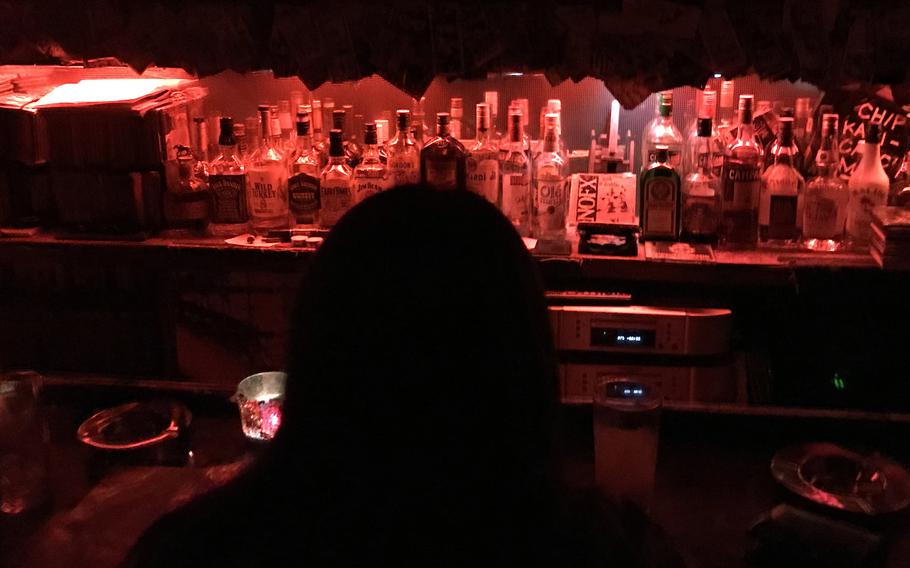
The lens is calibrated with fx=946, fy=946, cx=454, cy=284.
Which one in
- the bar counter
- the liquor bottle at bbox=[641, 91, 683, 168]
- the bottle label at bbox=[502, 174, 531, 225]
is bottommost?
the bar counter

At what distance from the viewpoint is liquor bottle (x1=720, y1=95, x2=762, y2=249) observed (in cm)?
214

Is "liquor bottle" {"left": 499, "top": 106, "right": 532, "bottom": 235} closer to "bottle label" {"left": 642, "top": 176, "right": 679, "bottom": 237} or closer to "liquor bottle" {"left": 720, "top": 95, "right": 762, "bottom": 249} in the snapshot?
"bottle label" {"left": 642, "top": 176, "right": 679, "bottom": 237}

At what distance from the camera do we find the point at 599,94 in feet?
7.81

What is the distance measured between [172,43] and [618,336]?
1199 mm

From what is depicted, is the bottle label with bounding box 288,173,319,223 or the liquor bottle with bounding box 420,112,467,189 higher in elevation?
the liquor bottle with bounding box 420,112,467,189

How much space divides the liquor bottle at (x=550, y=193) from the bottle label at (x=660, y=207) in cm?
20

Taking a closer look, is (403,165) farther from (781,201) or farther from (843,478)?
(843,478)

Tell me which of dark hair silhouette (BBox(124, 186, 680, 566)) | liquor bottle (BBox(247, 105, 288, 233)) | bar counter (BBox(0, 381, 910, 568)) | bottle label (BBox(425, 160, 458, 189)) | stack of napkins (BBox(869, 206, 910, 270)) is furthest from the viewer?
liquor bottle (BBox(247, 105, 288, 233))

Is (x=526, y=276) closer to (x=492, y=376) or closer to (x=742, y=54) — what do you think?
(x=492, y=376)

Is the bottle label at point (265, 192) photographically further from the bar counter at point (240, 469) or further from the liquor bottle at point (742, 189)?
the liquor bottle at point (742, 189)

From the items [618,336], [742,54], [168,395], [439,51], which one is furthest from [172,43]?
[618,336]

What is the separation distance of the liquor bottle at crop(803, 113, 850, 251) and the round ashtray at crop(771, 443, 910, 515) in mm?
992

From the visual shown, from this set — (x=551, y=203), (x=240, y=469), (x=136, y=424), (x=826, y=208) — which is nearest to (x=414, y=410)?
(x=240, y=469)

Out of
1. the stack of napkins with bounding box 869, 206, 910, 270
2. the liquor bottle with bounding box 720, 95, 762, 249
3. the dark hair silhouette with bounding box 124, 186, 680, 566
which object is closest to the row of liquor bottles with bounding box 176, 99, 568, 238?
the liquor bottle with bounding box 720, 95, 762, 249
